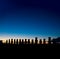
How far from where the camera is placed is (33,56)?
32.7 m

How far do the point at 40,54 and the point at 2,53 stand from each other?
4.48 m

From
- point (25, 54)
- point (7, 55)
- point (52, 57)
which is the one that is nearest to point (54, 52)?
point (52, 57)

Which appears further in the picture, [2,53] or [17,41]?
[17,41]

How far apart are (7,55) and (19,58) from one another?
1458 millimetres

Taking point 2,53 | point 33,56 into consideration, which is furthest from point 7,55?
point 33,56

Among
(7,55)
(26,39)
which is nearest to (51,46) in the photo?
(26,39)

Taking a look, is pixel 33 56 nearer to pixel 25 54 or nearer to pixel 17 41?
pixel 25 54

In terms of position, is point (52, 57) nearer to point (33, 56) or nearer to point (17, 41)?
point (33, 56)

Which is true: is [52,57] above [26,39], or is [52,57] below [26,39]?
below

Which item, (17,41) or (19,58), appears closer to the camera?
(19,58)

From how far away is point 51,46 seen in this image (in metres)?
33.3

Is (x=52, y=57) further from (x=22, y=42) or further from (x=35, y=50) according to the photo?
(x=22, y=42)

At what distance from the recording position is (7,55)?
32.2 m

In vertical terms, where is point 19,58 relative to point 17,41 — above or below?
below
